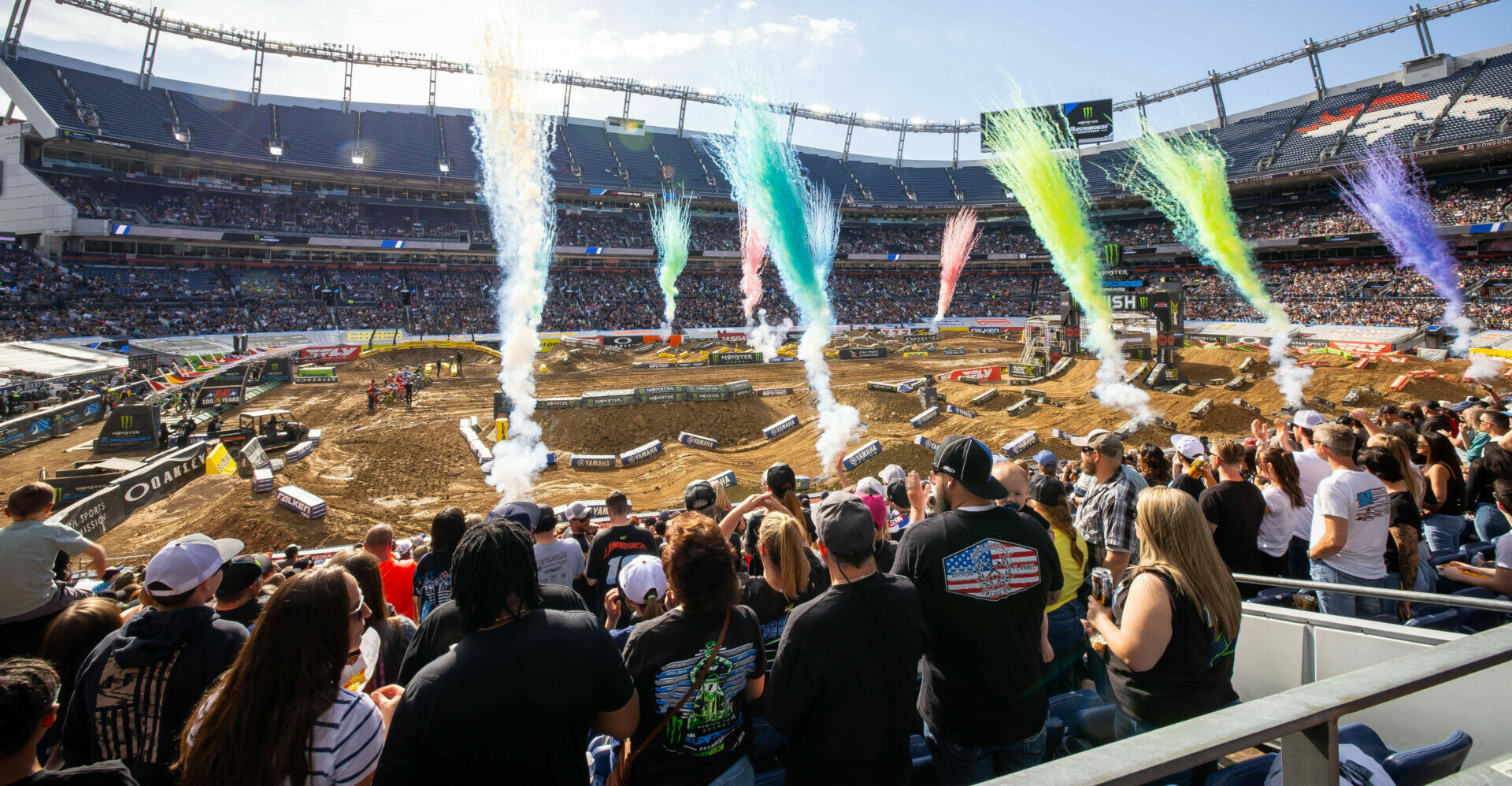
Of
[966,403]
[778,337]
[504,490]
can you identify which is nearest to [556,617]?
[504,490]

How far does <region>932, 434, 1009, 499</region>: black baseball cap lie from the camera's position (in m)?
3.32

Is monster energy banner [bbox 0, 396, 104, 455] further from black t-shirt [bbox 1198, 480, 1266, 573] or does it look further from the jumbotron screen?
the jumbotron screen

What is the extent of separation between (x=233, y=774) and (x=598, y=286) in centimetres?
5953

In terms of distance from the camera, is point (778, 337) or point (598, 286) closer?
point (778, 337)

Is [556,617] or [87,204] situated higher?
[87,204]

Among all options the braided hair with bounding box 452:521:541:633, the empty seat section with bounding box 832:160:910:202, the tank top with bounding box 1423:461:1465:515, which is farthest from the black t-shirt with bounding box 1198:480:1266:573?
the empty seat section with bounding box 832:160:910:202

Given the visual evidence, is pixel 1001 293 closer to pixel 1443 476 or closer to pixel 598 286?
pixel 598 286

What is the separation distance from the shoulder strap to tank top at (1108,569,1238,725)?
1834 mm

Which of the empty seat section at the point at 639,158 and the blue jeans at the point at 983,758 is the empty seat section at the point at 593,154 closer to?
the empty seat section at the point at 639,158

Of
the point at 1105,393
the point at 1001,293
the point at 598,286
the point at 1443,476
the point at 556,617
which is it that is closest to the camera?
the point at 556,617

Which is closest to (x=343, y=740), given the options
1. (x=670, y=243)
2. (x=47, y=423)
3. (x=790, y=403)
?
(x=790, y=403)

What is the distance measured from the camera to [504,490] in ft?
62.0

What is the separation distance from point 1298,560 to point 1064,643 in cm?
315

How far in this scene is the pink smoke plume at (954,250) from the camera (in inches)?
2562
